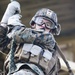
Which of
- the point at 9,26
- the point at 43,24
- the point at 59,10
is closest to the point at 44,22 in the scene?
the point at 43,24

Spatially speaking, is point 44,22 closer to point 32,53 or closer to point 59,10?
point 32,53

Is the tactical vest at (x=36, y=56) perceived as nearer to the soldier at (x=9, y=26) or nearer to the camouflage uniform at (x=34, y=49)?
the camouflage uniform at (x=34, y=49)

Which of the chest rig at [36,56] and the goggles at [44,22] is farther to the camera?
the goggles at [44,22]

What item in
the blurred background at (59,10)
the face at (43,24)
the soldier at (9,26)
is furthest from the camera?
the blurred background at (59,10)

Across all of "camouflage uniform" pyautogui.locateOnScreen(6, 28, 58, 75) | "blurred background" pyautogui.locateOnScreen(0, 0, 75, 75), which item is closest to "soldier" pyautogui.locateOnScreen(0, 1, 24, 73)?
"camouflage uniform" pyautogui.locateOnScreen(6, 28, 58, 75)

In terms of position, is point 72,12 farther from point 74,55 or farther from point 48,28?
point 48,28

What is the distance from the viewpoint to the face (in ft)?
13.7

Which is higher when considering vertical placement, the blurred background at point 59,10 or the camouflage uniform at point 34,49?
the blurred background at point 59,10

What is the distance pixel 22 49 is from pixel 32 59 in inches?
4.3

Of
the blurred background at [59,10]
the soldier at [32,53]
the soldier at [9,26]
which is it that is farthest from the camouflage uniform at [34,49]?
the blurred background at [59,10]

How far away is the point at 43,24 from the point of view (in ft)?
13.7

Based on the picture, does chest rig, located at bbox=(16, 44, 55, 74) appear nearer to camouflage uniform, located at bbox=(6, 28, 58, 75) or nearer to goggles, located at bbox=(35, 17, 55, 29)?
camouflage uniform, located at bbox=(6, 28, 58, 75)

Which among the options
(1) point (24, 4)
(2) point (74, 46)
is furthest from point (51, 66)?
(2) point (74, 46)

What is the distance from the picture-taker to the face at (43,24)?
4184 millimetres
